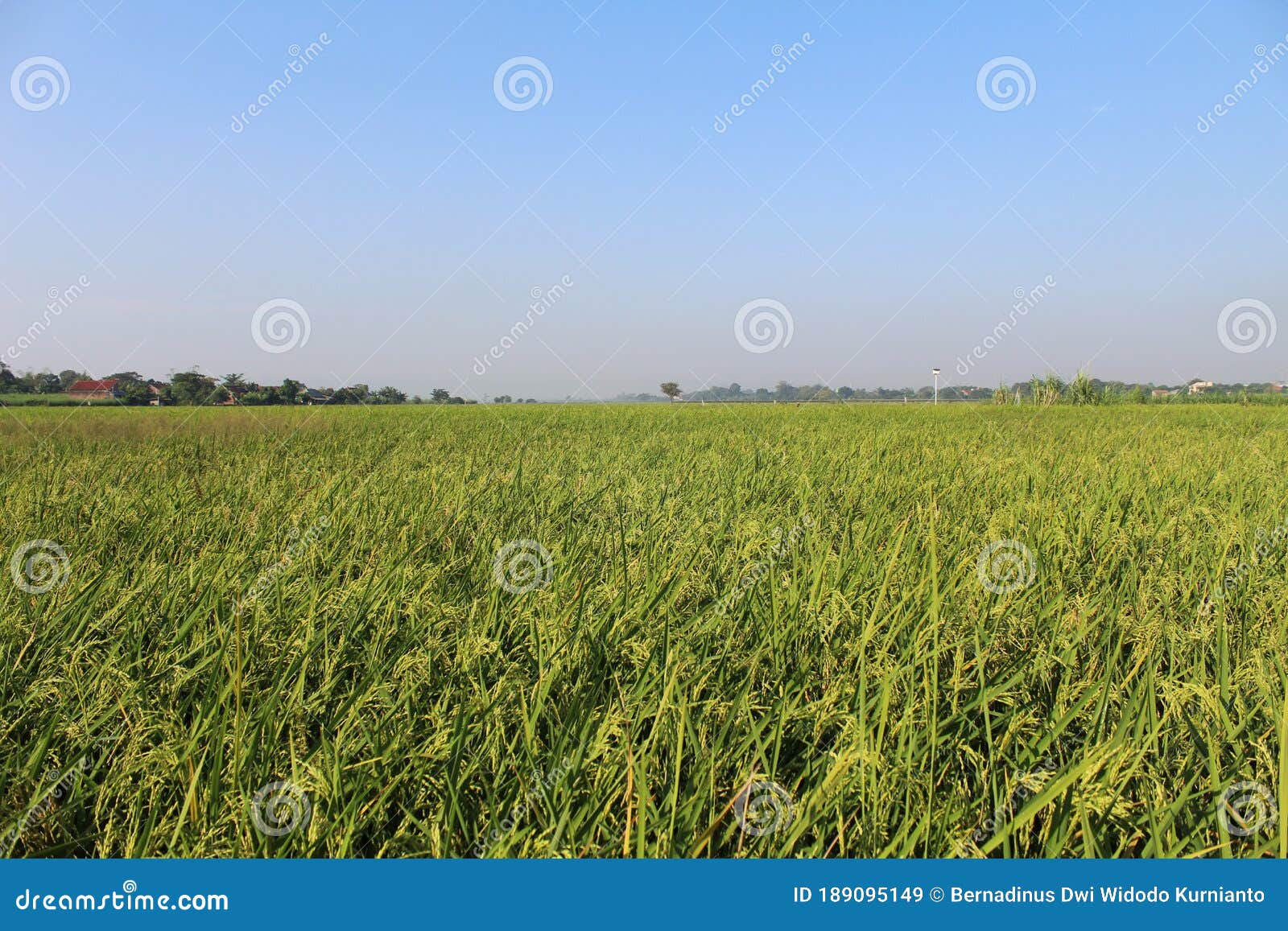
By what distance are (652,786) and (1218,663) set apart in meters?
1.34

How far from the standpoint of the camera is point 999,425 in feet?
30.2

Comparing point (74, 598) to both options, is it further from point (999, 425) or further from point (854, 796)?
point (999, 425)

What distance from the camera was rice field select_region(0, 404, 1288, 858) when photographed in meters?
1.11

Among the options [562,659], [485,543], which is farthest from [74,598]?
[562,659]
